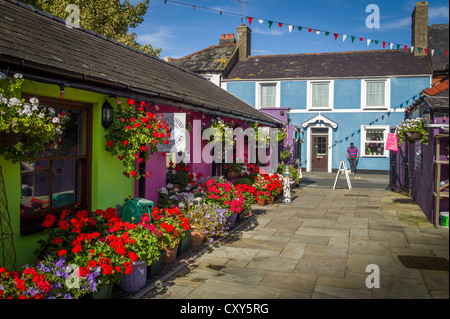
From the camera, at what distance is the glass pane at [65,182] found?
5.35 meters

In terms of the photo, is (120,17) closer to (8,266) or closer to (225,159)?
(225,159)

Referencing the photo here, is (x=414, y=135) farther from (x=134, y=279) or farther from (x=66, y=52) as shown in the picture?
(x=66, y=52)

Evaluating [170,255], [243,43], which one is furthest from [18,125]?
[243,43]

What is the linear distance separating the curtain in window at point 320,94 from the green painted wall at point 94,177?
64.2ft

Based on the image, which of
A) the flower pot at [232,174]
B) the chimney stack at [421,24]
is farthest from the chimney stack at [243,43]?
the flower pot at [232,174]

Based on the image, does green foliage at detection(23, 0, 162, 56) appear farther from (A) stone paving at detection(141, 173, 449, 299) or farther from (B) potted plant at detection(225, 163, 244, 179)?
(A) stone paving at detection(141, 173, 449, 299)

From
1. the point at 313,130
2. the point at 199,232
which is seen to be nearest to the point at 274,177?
the point at 199,232

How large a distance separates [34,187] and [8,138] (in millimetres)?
1270

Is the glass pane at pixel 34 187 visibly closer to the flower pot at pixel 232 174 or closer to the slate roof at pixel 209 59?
the flower pot at pixel 232 174

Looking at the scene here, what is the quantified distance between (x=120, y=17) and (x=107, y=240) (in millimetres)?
16118

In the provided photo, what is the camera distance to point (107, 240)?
466cm

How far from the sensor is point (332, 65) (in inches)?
973

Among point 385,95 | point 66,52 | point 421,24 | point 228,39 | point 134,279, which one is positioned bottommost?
point 134,279

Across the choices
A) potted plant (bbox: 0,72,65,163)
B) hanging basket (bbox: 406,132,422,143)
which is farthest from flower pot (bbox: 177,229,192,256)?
hanging basket (bbox: 406,132,422,143)
